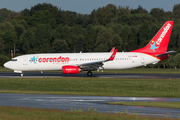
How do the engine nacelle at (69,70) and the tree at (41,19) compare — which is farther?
the tree at (41,19)

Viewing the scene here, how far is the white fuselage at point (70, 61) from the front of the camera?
160 feet

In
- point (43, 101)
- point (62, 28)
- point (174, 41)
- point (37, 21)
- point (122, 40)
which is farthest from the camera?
point (37, 21)

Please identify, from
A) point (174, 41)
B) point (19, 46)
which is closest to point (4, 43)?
point (19, 46)

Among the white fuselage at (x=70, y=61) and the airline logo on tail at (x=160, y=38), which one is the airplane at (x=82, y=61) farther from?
the airline logo on tail at (x=160, y=38)

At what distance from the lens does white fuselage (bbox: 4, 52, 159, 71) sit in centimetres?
4891

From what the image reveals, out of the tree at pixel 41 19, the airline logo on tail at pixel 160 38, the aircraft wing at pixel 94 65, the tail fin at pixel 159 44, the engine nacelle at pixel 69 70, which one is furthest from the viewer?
the tree at pixel 41 19

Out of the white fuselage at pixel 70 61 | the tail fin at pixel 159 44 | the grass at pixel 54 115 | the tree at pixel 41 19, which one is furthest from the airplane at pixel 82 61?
the tree at pixel 41 19

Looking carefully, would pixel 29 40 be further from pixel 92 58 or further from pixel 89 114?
pixel 89 114

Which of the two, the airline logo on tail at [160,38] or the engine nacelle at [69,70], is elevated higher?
the airline logo on tail at [160,38]

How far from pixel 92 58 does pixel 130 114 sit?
32.0m

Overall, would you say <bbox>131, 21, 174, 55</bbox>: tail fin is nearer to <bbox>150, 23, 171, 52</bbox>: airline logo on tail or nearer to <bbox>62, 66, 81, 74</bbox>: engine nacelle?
<bbox>150, 23, 171, 52</bbox>: airline logo on tail

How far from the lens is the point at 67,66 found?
4706 centimetres

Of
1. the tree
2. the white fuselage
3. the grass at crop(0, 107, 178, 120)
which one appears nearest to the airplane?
the white fuselage

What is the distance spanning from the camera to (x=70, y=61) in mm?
48938
